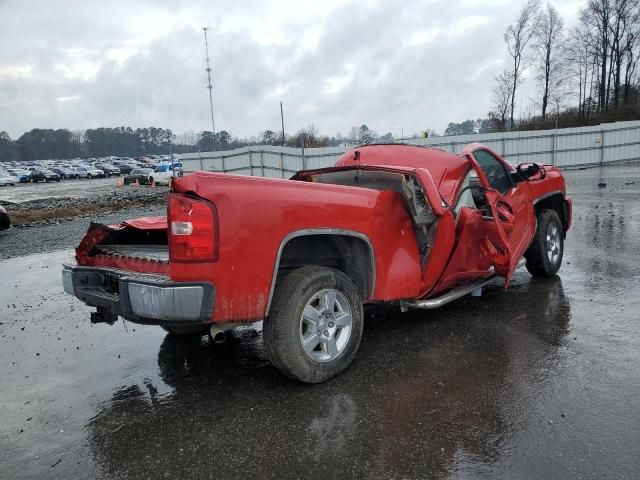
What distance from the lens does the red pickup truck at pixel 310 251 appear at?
10.6 ft

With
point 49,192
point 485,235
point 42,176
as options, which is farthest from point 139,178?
point 485,235

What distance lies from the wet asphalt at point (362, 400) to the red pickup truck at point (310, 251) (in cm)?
38

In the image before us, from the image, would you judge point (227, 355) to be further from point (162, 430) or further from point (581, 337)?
point (581, 337)

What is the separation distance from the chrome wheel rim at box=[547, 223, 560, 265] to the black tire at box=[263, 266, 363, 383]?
140 inches

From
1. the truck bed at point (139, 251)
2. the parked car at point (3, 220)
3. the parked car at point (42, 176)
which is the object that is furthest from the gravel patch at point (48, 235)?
the parked car at point (42, 176)

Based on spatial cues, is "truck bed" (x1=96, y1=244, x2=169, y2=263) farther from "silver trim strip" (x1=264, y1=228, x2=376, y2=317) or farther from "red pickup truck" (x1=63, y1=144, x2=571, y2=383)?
"silver trim strip" (x1=264, y1=228, x2=376, y2=317)

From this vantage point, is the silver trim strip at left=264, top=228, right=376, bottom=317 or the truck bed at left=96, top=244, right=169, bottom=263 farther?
the truck bed at left=96, top=244, right=169, bottom=263

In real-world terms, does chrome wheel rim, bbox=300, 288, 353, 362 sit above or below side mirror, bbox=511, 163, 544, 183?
below

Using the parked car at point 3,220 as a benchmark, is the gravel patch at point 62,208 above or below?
below

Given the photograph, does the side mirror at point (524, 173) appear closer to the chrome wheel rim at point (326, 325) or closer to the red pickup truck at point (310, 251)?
the red pickup truck at point (310, 251)

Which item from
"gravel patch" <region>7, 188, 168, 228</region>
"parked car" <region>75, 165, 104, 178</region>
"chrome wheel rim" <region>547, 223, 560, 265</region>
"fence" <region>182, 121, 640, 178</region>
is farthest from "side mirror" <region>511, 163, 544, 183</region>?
"parked car" <region>75, 165, 104, 178</region>

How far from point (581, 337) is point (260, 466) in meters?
3.05

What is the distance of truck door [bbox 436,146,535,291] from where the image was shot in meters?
4.72

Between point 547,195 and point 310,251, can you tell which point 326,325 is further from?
point 547,195
